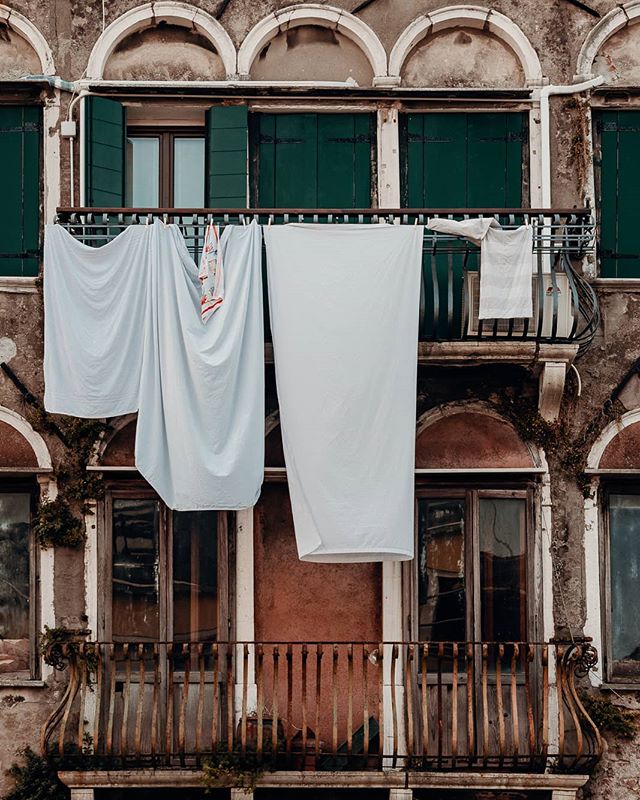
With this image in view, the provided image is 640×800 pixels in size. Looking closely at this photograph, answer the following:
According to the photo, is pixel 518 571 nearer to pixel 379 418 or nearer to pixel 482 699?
pixel 482 699

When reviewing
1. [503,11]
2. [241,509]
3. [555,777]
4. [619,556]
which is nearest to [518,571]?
[619,556]

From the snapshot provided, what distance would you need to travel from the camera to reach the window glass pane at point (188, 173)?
12.9 meters

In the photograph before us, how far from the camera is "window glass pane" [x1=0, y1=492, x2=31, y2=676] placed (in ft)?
40.1

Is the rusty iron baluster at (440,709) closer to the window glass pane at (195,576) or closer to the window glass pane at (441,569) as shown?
the window glass pane at (441,569)

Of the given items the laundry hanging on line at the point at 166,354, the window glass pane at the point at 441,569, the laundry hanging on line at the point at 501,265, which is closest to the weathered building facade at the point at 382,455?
the window glass pane at the point at 441,569

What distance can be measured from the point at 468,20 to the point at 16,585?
646cm

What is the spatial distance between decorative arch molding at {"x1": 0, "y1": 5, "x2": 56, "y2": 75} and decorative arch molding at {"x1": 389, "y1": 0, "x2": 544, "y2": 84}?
3.08 meters

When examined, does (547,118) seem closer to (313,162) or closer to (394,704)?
(313,162)

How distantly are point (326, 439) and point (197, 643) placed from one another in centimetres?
210

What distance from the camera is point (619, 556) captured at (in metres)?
12.3

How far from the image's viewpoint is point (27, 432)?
1227 cm

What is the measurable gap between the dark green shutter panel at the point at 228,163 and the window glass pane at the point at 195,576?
2783 millimetres

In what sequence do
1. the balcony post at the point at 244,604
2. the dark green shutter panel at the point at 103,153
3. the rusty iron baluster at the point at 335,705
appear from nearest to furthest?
the rusty iron baluster at the point at 335,705 < the balcony post at the point at 244,604 < the dark green shutter panel at the point at 103,153

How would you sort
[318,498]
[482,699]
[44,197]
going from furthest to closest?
[44,197] → [482,699] → [318,498]
